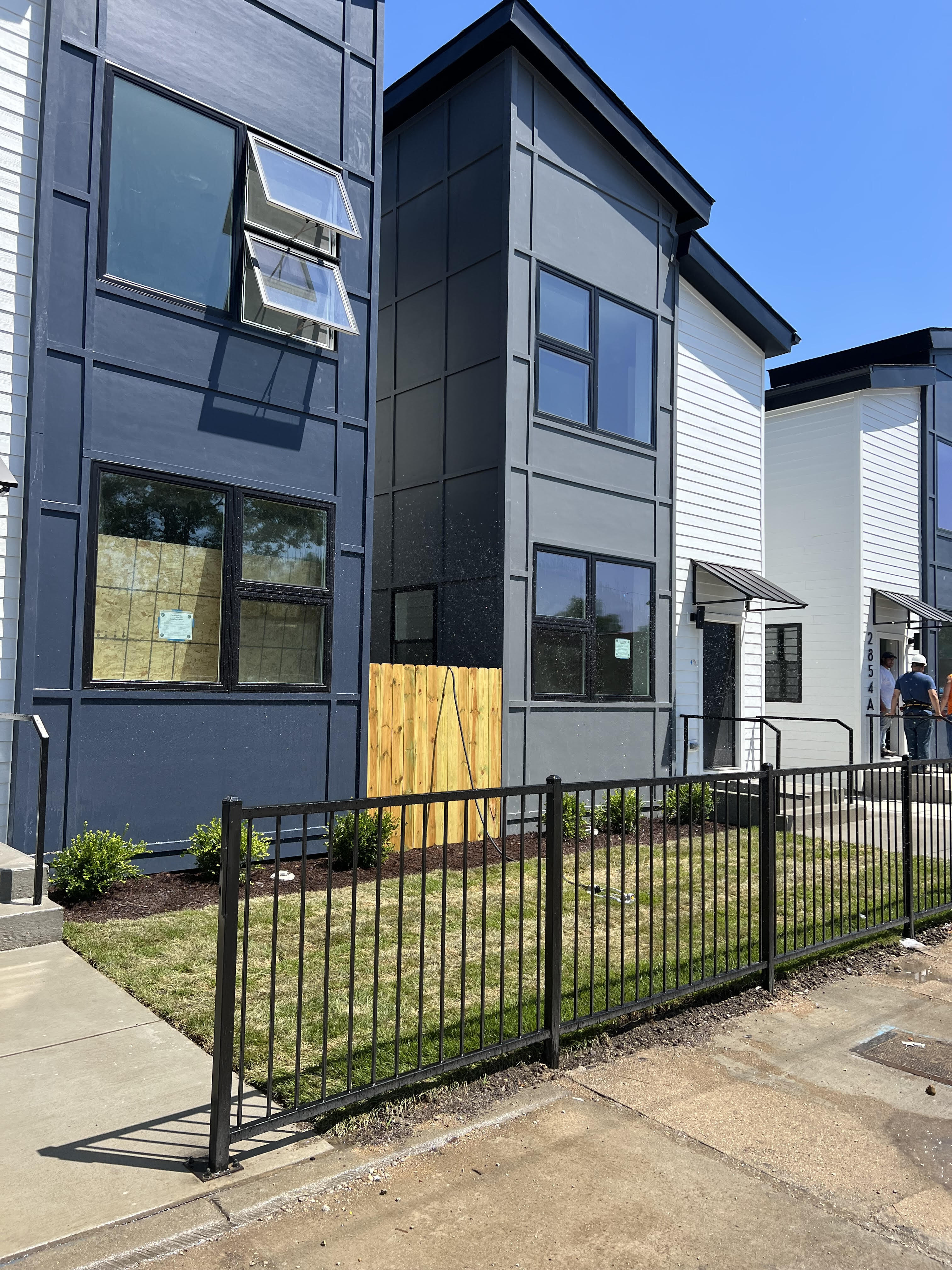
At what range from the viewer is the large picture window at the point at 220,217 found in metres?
7.41

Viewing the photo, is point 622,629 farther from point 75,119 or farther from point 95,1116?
point 95,1116

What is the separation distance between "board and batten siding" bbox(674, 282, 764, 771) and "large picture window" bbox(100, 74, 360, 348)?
6068 millimetres

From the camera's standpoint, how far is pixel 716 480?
13.3m

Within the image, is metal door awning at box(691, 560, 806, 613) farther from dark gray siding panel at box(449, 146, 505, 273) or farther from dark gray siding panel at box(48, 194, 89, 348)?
dark gray siding panel at box(48, 194, 89, 348)

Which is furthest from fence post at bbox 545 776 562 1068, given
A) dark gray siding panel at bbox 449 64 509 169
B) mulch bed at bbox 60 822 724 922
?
dark gray siding panel at bbox 449 64 509 169

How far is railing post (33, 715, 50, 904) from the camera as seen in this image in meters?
5.59

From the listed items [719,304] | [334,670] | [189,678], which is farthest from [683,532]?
[189,678]

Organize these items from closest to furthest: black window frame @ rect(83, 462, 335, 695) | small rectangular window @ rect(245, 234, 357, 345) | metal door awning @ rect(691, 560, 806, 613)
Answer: black window frame @ rect(83, 462, 335, 695) → small rectangular window @ rect(245, 234, 357, 345) → metal door awning @ rect(691, 560, 806, 613)

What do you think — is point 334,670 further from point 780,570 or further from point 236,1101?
point 780,570

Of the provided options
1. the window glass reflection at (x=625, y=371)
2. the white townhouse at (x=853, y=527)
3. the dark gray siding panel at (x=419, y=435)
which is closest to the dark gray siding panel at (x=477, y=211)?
the dark gray siding panel at (x=419, y=435)

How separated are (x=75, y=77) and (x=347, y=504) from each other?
4.03 metres

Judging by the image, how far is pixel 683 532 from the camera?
1275cm

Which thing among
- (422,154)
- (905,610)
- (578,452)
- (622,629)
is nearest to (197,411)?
(578,452)

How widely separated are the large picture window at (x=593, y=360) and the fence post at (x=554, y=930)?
25.3 feet
